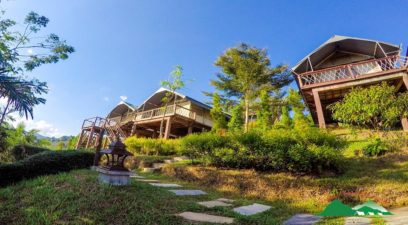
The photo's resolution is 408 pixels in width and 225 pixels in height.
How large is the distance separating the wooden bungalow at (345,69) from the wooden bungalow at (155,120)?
30.6ft

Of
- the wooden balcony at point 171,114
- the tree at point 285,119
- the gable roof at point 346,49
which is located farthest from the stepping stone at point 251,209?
the wooden balcony at point 171,114

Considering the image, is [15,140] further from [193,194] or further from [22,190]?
[193,194]

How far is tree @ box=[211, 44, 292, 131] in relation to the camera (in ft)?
62.2

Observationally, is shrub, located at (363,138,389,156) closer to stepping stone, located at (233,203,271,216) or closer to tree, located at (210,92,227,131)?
stepping stone, located at (233,203,271,216)

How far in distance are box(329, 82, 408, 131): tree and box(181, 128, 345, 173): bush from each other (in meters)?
2.45

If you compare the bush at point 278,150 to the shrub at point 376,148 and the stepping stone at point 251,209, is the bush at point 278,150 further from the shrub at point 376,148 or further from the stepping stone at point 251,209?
the stepping stone at point 251,209

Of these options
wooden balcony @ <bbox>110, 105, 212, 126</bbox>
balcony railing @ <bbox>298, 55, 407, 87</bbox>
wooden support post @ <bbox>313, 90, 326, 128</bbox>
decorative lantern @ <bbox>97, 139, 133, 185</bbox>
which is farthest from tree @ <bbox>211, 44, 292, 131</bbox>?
decorative lantern @ <bbox>97, 139, 133, 185</bbox>

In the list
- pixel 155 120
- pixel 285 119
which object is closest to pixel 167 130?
pixel 155 120

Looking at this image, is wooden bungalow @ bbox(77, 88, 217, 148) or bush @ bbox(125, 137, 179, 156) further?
wooden bungalow @ bbox(77, 88, 217, 148)

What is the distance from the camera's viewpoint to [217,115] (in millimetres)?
21000

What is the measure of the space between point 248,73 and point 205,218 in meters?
15.8

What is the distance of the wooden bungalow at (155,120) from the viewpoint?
20.8m

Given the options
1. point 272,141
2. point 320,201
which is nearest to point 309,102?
point 272,141

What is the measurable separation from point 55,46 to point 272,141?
9456 millimetres
